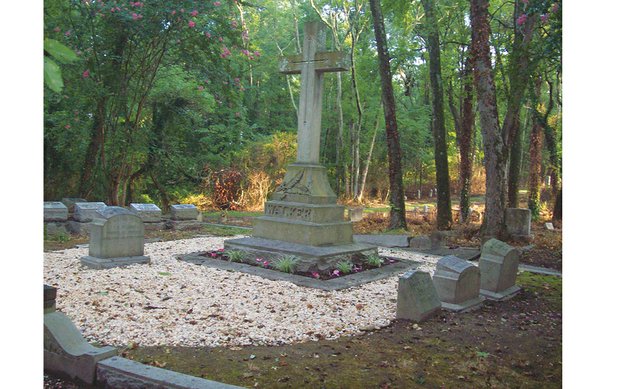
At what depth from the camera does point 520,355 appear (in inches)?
146

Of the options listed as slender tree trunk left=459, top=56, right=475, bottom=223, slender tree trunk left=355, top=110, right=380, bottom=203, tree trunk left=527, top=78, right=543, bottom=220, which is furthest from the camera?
slender tree trunk left=355, top=110, right=380, bottom=203

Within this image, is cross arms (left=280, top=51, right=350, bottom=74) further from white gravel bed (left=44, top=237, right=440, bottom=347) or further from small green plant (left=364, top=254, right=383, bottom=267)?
white gravel bed (left=44, top=237, right=440, bottom=347)

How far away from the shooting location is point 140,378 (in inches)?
111

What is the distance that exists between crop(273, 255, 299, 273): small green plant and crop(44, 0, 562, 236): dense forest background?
3723mm

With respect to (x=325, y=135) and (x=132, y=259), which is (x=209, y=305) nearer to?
(x=132, y=259)

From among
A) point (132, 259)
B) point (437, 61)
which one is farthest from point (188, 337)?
point (437, 61)

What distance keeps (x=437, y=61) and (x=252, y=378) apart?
10.5 metres

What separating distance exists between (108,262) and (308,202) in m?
2.93

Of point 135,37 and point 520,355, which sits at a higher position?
point 135,37

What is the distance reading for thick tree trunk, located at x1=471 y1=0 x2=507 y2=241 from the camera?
8.68 meters

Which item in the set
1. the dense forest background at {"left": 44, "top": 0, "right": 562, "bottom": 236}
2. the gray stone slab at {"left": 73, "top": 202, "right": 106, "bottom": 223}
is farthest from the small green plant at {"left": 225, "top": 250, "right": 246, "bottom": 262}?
the gray stone slab at {"left": 73, "top": 202, "right": 106, "bottom": 223}

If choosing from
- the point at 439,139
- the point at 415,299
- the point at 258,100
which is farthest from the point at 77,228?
the point at 258,100

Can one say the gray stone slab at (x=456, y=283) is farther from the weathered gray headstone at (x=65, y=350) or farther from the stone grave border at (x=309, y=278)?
the weathered gray headstone at (x=65, y=350)

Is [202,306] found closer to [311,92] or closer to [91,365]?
[91,365]
